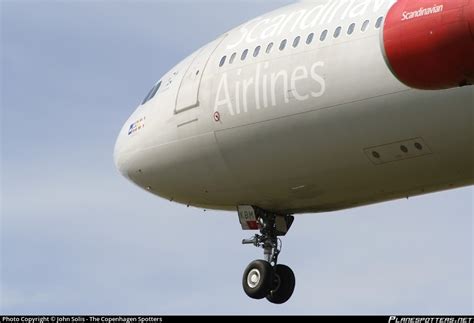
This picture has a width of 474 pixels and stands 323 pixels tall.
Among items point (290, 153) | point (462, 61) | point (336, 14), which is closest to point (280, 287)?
point (290, 153)

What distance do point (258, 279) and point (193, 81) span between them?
565cm

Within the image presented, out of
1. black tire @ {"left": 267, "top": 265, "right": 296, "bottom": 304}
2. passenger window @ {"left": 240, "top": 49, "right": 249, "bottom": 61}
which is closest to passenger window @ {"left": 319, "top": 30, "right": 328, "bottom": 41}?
passenger window @ {"left": 240, "top": 49, "right": 249, "bottom": 61}

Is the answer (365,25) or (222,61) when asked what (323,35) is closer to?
(365,25)

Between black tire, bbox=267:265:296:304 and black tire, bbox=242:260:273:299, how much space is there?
1.74 feet

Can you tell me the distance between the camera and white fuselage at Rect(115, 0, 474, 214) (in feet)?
105

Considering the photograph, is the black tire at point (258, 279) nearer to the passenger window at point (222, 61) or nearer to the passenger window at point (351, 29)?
the passenger window at point (222, 61)

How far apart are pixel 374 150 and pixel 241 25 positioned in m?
7.80

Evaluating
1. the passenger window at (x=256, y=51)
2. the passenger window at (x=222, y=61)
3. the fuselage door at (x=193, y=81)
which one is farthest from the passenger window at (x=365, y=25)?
the fuselage door at (x=193, y=81)

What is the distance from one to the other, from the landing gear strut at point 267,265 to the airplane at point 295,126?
3 cm

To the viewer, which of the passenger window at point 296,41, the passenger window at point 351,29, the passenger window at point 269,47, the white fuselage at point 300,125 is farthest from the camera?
the passenger window at point 269,47

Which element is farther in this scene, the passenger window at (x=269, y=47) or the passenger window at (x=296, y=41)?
the passenger window at (x=269, y=47)

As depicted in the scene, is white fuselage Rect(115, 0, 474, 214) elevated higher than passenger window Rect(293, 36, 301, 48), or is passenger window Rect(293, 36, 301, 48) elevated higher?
passenger window Rect(293, 36, 301, 48)

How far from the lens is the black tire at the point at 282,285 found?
130ft

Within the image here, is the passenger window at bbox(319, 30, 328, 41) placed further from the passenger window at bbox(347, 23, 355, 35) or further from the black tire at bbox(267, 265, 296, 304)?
the black tire at bbox(267, 265, 296, 304)
